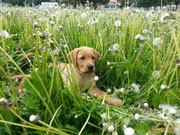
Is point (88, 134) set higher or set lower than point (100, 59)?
lower

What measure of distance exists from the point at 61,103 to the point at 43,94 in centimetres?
13

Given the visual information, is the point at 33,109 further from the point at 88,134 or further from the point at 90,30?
the point at 90,30

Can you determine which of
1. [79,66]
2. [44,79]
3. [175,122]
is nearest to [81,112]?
[44,79]

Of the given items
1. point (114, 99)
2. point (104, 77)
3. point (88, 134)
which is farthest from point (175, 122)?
point (104, 77)

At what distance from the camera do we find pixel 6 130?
0.93 metres

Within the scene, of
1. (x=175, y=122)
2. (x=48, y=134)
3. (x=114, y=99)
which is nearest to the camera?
(x=175, y=122)

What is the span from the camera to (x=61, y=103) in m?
1.16

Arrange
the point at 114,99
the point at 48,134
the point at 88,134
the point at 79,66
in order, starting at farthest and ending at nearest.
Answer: the point at 79,66 < the point at 114,99 < the point at 88,134 < the point at 48,134

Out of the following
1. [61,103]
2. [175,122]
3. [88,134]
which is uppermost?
[175,122]

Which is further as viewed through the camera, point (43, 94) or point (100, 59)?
point (100, 59)

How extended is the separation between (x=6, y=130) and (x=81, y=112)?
41 cm

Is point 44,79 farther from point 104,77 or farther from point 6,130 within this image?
point 104,77

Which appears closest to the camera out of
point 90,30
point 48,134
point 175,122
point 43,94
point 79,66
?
point 175,122

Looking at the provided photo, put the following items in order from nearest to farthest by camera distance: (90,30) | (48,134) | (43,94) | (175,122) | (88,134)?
(175,122) < (48,134) < (88,134) < (43,94) < (90,30)
